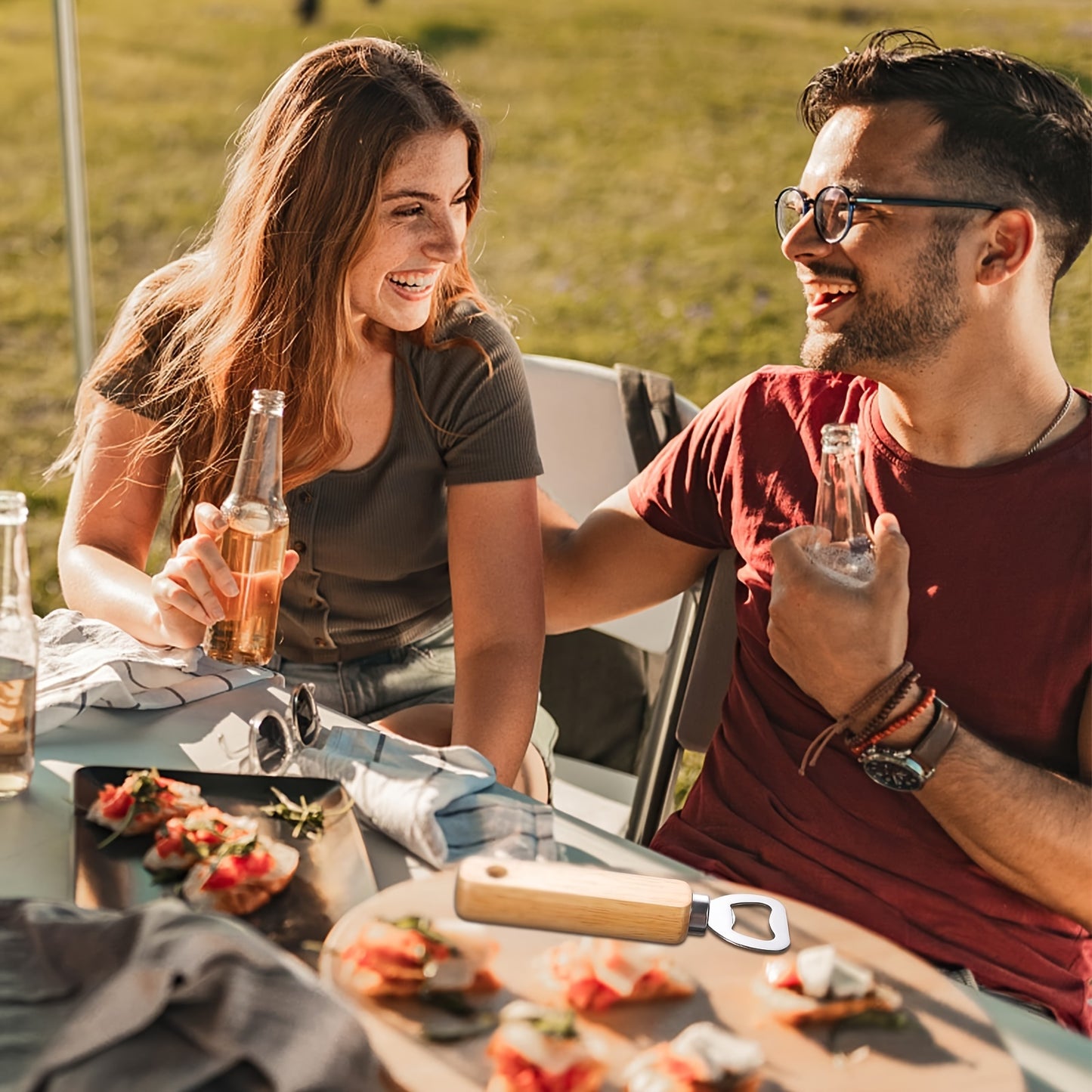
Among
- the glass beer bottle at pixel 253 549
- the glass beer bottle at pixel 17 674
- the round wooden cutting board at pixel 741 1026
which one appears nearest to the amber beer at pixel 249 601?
the glass beer bottle at pixel 253 549

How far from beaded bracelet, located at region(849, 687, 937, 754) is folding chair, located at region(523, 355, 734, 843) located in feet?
1.65

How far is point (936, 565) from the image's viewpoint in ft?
5.12

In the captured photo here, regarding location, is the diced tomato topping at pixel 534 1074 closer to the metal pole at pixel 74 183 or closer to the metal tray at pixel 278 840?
the metal tray at pixel 278 840

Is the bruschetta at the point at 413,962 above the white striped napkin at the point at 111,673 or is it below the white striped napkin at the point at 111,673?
above

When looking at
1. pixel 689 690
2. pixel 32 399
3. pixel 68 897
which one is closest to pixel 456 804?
pixel 68 897

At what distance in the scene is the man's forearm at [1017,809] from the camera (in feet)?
4.65

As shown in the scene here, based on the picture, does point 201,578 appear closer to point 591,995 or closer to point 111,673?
point 111,673

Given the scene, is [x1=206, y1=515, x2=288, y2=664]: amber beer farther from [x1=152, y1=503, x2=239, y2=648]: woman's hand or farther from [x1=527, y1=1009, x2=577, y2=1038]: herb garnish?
[x1=527, y1=1009, x2=577, y2=1038]: herb garnish

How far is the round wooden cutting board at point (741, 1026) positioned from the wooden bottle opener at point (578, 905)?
1 centimetres

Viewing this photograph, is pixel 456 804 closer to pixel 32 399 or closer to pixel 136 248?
pixel 32 399

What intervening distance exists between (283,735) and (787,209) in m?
0.90

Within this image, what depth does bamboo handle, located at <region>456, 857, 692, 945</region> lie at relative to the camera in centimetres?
98

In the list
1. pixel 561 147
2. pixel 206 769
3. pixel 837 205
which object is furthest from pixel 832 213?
pixel 561 147

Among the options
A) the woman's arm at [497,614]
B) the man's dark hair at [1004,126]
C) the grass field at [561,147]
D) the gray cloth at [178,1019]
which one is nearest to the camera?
the gray cloth at [178,1019]
